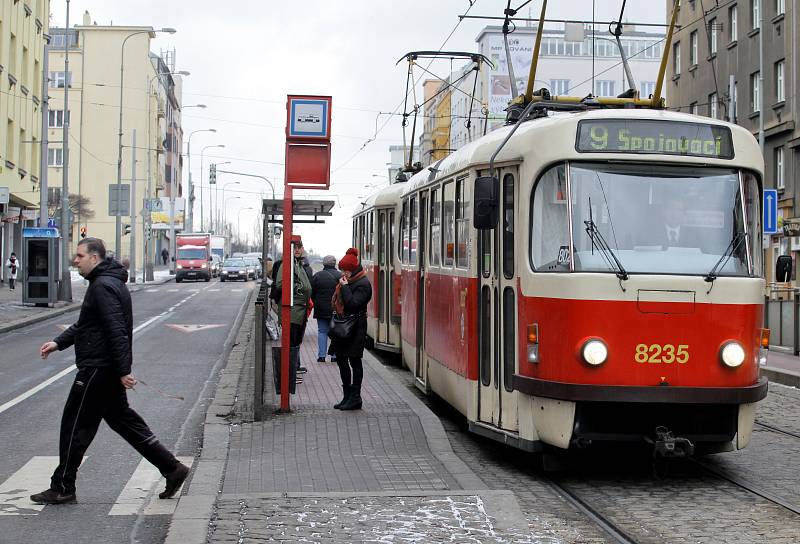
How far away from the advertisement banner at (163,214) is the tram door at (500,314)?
67183mm

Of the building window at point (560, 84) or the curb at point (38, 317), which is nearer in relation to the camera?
the curb at point (38, 317)

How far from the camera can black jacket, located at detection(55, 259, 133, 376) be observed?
7684 mm

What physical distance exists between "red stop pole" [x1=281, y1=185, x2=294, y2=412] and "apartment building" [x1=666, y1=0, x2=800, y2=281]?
79.6 ft

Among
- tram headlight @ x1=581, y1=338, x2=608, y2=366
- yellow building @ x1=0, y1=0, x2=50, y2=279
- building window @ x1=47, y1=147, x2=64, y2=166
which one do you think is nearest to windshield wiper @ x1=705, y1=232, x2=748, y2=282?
tram headlight @ x1=581, y1=338, x2=608, y2=366

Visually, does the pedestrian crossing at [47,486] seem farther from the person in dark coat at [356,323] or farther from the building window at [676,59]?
the building window at [676,59]

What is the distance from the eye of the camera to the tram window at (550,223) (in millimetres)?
8594

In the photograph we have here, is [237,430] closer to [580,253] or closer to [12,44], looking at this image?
[580,253]

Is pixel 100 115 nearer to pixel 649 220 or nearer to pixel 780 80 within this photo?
pixel 780 80

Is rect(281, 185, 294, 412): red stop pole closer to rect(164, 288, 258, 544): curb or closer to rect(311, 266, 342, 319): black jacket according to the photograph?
rect(164, 288, 258, 544): curb

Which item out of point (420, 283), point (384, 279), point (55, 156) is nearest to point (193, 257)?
point (55, 156)

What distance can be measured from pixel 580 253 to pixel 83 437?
384 centimetres

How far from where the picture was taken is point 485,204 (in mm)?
8852

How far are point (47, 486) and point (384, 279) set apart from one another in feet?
37.4

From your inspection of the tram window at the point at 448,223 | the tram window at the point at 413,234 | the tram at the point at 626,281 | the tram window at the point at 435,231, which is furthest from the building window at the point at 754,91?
the tram at the point at 626,281
